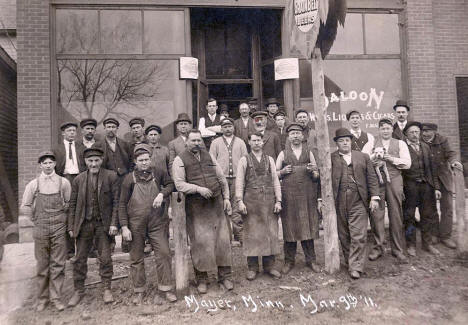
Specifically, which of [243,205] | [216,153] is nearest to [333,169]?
[243,205]

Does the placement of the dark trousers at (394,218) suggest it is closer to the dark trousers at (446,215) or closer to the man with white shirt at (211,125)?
the dark trousers at (446,215)

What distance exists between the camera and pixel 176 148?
6.31 m

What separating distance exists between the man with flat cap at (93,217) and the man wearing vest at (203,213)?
840 mm

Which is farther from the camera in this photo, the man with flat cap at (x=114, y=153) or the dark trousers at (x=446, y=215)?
the dark trousers at (x=446, y=215)

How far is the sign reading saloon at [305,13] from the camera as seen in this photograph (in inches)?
193

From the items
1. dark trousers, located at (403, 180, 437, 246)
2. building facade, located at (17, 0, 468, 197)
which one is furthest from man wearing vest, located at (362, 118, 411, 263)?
building facade, located at (17, 0, 468, 197)

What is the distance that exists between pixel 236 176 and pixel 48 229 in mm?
2369

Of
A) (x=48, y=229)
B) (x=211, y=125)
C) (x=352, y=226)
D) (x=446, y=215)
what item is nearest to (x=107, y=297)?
(x=48, y=229)

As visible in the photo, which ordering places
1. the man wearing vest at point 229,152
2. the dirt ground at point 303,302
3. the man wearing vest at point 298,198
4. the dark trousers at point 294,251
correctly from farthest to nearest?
the man wearing vest at point 229,152, the dark trousers at point 294,251, the man wearing vest at point 298,198, the dirt ground at point 303,302

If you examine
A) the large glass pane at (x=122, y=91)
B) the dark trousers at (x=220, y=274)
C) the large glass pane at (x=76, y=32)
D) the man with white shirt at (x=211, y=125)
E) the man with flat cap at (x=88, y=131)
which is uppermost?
the large glass pane at (x=76, y=32)

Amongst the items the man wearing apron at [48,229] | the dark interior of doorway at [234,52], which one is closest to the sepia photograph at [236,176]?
the man wearing apron at [48,229]

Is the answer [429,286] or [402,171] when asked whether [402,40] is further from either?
[429,286]

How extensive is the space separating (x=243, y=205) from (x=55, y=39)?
5565 mm

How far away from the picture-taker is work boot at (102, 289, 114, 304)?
458 centimetres
